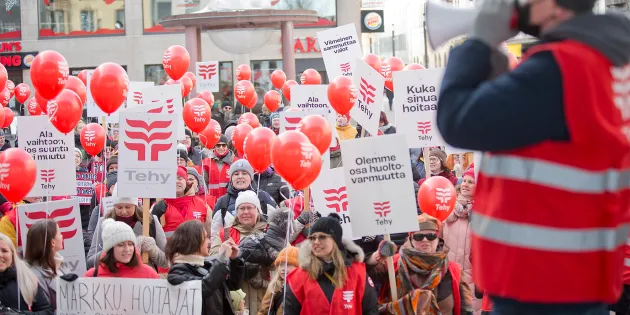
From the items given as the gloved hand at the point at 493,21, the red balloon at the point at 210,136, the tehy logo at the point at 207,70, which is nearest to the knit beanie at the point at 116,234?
the gloved hand at the point at 493,21

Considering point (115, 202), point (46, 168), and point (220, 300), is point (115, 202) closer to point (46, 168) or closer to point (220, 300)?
point (46, 168)

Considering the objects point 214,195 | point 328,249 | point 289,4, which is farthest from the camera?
point 289,4

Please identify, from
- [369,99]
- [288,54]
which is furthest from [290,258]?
[288,54]

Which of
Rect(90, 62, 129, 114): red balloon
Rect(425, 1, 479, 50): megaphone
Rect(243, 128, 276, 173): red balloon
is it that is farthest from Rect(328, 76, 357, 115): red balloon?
Rect(425, 1, 479, 50): megaphone

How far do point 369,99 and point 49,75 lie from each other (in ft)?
12.1

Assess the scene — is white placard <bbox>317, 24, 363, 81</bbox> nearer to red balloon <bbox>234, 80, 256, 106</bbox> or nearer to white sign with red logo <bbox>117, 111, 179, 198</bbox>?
red balloon <bbox>234, 80, 256, 106</bbox>

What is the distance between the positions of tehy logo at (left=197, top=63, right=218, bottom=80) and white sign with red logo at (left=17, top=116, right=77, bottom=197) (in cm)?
1211

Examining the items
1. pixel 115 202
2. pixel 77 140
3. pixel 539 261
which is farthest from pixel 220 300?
pixel 77 140

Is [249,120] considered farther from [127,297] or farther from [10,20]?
[10,20]

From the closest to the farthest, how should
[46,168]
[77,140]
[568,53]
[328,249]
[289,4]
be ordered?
[568,53]
[328,249]
[46,168]
[77,140]
[289,4]

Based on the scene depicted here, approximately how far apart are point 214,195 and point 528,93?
35.3ft

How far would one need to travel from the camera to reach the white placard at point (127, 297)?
21.7ft

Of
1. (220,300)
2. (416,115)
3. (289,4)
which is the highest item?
(289,4)

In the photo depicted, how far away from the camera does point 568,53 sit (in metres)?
2.33
